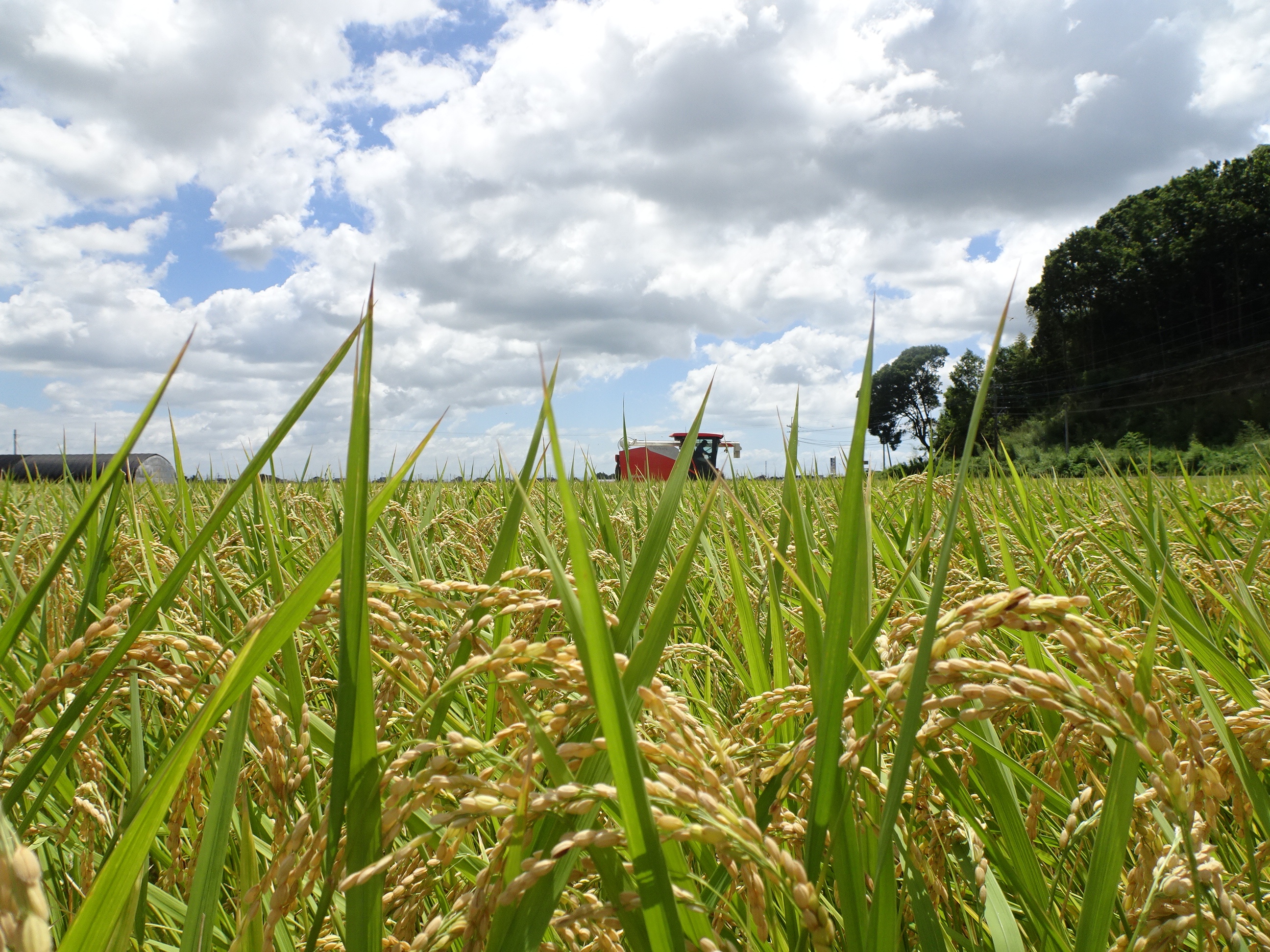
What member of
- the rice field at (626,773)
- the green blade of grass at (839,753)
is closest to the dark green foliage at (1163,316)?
the rice field at (626,773)

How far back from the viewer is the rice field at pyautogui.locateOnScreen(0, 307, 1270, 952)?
2.04 feet

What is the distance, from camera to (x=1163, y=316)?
46469 millimetres

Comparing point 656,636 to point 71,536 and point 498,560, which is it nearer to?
point 498,560

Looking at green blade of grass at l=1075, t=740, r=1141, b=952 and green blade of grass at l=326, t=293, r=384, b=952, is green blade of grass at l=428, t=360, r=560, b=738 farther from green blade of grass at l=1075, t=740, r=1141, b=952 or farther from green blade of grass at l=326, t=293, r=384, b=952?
green blade of grass at l=1075, t=740, r=1141, b=952

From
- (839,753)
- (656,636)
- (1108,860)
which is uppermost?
(656,636)

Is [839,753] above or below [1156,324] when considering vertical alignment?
below

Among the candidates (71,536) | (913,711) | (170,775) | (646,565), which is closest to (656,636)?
(646,565)

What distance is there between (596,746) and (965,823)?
65cm

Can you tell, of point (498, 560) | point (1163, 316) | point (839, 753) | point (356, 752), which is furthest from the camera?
point (1163, 316)

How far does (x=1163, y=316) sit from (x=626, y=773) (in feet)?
194

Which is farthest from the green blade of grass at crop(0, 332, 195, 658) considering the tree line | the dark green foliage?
the dark green foliage

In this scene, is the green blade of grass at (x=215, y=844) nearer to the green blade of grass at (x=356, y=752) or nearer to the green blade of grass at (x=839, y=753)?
the green blade of grass at (x=356, y=752)

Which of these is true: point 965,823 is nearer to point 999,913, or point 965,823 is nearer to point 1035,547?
point 999,913

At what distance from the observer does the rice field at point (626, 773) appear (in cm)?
62
